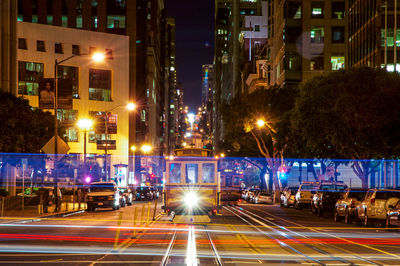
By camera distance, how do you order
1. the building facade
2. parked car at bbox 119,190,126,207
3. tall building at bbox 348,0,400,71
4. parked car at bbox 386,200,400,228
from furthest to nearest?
the building facade, tall building at bbox 348,0,400,71, parked car at bbox 119,190,126,207, parked car at bbox 386,200,400,228

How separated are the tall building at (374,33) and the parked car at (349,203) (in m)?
27.2

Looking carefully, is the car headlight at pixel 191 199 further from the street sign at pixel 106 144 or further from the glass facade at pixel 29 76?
the glass facade at pixel 29 76

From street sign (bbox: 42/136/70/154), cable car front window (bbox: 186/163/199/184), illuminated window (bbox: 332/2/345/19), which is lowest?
cable car front window (bbox: 186/163/199/184)

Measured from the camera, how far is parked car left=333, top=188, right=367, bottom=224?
2767 cm

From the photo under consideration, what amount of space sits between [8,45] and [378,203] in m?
35.6

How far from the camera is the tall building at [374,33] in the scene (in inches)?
2244

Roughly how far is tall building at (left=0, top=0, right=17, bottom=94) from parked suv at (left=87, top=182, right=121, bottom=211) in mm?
13907

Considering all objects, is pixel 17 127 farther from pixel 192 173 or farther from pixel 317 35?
pixel 317 35

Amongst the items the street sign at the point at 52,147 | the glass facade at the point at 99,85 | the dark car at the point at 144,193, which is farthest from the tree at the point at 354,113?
the glass facade at the point at 99,85

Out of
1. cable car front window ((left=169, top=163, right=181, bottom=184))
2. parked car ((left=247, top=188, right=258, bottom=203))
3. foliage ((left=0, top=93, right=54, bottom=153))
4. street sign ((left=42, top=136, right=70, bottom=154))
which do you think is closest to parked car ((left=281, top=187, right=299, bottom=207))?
parked car ((left=247, top=188, right=258, bottom=203))

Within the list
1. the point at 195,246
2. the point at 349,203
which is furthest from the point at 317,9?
the point at 195,246

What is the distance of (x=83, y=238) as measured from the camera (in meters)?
18.9

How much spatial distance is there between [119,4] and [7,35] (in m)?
51.7

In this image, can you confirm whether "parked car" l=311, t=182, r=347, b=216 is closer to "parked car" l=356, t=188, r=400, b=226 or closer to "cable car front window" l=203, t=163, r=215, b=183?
"parked car" l=356, t=188, r=400, b=226
